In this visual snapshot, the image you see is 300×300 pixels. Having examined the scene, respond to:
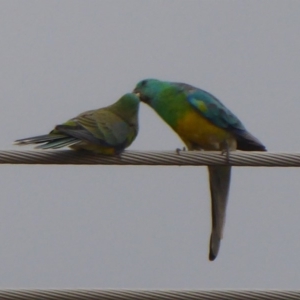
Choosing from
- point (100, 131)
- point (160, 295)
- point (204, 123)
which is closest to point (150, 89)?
point (204, 123)

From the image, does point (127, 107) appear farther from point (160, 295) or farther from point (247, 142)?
point (160, 295)

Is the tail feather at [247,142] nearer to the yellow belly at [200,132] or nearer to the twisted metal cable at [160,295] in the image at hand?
the yellow belly at [200,132]

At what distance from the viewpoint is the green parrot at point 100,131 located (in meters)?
5.54

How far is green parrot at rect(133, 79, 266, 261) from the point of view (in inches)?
267

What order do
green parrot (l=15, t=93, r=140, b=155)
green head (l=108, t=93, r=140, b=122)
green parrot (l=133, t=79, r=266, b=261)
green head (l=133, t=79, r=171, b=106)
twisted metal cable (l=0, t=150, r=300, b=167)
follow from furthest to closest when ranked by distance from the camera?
1. green head (l=133, t=79, r=171, b=106)
2. green parrot (l=133, t=79, r=266, b=261)
3. green head (l=108, t=93, r=140, b=122)
4. green parrot (l=15, t=93, r=140, b=155)
5. twisted metal cable (l=0, t=150, r=300, b=167)

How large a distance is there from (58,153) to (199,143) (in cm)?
178

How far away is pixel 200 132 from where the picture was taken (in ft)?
22.7

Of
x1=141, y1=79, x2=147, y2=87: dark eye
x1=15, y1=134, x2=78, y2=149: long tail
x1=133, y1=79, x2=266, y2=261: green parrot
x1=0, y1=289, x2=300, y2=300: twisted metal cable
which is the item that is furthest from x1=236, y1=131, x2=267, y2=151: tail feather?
x1=0, y1=289, x2=300, y2=300: twisted metal cable

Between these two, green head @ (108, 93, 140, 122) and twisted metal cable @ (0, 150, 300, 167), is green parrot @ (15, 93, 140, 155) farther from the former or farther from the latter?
twisted metal cable @ (0, 150, 300, 167)

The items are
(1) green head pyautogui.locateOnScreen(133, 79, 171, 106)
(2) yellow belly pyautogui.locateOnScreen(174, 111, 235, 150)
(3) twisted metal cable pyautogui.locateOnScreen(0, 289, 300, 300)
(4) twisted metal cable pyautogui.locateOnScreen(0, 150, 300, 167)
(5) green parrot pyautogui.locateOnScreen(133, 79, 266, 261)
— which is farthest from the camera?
(1) green head pyautogui.locateOnScreen(133, 79, 171, 106)

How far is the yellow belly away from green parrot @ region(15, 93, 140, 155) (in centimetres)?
38

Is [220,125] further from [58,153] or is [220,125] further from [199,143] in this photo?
[58,153]

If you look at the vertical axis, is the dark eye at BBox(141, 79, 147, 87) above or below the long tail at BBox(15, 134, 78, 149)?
above

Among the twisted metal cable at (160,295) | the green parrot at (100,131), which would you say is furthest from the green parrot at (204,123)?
the twisted metal cable at (160,295)
